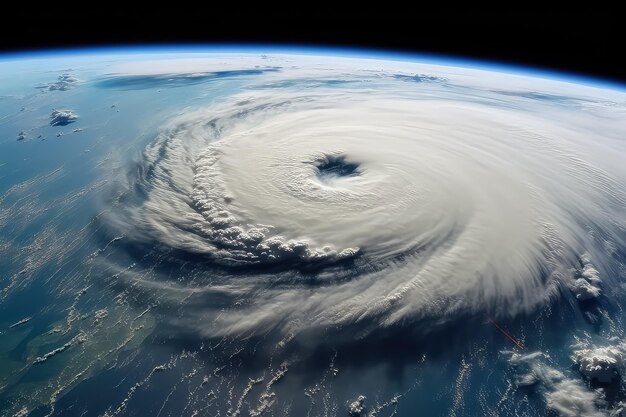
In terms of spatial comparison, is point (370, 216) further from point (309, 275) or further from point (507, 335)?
point (507, 335)

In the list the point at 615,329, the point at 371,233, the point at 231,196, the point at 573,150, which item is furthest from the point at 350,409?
the point at 573,150

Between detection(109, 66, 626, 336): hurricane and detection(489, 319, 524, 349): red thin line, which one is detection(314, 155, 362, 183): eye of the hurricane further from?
detection(489, 319, 524, 349): red thin line

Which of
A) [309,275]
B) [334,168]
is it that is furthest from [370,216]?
[334,168]

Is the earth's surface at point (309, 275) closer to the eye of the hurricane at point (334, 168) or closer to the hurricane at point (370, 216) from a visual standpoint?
the hurricane at point (370, 216)

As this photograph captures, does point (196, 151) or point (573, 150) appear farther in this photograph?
point (573, 150)

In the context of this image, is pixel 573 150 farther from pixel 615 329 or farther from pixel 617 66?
pixel 617 66

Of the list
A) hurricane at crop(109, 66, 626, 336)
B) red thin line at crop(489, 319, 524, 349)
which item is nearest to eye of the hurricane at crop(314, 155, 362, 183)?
hurricane at crop(109, 66, 626, 336)
